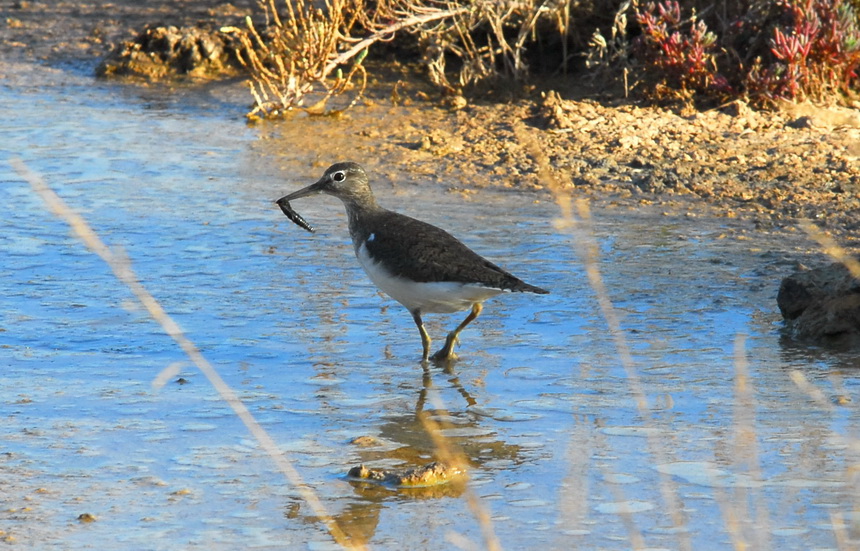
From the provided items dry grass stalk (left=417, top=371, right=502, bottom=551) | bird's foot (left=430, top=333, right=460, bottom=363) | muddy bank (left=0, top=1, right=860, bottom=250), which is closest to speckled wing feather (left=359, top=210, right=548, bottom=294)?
bird's foot (left=430, top=333, right=460, bottom=363)

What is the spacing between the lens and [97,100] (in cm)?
1313

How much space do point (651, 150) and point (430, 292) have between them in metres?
4.27

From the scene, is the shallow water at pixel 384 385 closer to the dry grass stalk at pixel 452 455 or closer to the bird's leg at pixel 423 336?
the dry grass stalk at pixel 452 455

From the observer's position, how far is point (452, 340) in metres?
7.13

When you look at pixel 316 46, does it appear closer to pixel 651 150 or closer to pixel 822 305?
pixel 651 150

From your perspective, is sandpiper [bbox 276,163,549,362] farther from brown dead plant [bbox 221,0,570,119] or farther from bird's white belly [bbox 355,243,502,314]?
brown dead plant [bbox 221,0,570,119]

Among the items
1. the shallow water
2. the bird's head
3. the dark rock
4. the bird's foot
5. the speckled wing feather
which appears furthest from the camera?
the bird's head

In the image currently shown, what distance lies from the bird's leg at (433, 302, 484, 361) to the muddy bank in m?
2.88

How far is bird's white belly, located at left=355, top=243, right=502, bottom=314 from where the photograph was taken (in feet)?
22.3

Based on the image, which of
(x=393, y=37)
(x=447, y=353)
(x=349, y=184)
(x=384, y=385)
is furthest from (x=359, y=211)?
(x=393, y=37)

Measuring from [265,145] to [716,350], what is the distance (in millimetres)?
5692

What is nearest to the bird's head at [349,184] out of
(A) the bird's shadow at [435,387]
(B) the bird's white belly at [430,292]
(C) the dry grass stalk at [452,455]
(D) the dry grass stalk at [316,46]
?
(B) the bird's white belly at [430,292]

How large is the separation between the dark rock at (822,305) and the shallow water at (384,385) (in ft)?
0.52

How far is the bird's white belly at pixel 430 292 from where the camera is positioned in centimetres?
680
